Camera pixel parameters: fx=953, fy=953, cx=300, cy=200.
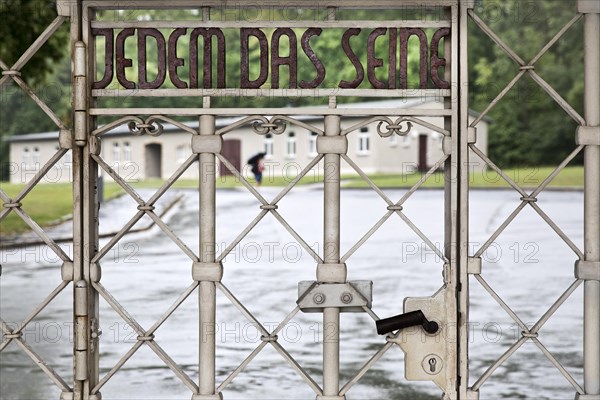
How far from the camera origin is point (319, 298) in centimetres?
395

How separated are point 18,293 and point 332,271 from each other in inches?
424

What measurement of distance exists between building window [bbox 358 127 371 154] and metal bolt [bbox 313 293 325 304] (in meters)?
45.0

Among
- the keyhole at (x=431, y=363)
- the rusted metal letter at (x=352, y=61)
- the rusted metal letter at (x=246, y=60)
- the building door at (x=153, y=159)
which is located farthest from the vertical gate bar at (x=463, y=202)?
the building door at (x=153, y=159)

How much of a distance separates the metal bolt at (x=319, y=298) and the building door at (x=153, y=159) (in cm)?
5429

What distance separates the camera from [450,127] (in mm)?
3998

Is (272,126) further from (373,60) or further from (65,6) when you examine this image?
(65,6)

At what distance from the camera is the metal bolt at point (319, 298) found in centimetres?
394

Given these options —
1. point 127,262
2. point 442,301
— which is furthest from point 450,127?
point 127,262

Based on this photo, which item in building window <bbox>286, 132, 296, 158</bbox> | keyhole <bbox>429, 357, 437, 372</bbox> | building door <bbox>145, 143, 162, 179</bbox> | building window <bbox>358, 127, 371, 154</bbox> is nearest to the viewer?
keyhole <bbox>429, 357, 437, 372</bbox>

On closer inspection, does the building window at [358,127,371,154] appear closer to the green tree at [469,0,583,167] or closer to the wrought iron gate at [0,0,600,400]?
the green tree at [469,0,583,167]

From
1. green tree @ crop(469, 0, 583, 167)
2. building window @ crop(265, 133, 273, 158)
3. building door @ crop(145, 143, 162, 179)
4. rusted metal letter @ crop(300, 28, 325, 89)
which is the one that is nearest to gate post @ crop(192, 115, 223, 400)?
rusted metal letter @ crop(300, 28, 325, 89)

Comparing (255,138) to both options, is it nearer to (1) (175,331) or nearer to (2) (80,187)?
(1) (175,331)

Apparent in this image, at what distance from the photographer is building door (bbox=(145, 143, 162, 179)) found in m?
57.7

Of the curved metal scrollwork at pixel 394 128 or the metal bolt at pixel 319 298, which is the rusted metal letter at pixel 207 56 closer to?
the curved metal scrollwork at pixel 394 128
